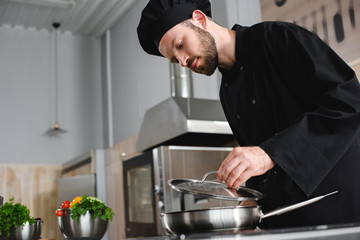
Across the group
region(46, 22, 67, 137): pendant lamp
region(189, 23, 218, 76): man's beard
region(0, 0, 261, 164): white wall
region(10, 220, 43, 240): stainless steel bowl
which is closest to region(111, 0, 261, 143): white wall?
region(0, 0, 261, 164): white wall

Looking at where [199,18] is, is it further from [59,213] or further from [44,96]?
[44,96]

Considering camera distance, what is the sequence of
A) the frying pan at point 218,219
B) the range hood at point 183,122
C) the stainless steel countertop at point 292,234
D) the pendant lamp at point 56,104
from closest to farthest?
the stainless steel countertop at point 292,234 → the frying pan at point 218,219 → the range hood at point 183,122 → the pendant lamp at point 56,104

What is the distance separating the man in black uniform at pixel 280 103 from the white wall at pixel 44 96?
3.81 metres

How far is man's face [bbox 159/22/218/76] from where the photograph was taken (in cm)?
138

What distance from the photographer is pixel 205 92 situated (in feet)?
12.4

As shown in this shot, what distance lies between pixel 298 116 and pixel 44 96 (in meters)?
4.48

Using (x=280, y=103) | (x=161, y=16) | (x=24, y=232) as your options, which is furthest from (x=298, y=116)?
(x=24, y=232)

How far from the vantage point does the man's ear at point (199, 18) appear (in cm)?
144

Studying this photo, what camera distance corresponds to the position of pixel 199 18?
1453mm

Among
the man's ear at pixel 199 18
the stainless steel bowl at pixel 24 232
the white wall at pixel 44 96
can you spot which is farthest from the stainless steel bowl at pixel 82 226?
the white wall at pixel 44 96

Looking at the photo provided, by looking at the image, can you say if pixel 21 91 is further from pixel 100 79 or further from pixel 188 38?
pixel 188 38

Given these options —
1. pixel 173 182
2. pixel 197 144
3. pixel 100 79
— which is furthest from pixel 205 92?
pixel 173 182

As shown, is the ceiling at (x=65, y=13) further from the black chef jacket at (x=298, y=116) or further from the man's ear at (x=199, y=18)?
the black chef jacket at (x=298, y=116)

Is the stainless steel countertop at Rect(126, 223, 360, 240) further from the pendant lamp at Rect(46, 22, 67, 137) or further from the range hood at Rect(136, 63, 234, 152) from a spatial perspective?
the pendant lamp at Rect(46, 22, 67, 137)
